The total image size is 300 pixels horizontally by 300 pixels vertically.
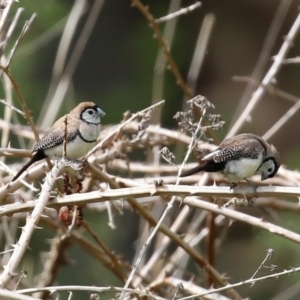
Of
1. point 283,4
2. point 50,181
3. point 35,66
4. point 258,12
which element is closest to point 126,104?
point 35,66

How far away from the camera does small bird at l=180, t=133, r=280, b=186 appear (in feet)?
13.7

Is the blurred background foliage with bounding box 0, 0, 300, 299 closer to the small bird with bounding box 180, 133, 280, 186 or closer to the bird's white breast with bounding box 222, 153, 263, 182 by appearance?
the small bird with bounding box 180, 133, 280, 186

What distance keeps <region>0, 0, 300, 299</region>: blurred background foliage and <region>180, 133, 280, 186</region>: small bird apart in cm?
402

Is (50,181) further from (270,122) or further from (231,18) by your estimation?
(231,18)

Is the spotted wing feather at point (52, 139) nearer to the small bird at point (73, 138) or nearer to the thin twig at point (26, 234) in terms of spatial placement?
the small bird at point (73, 138)

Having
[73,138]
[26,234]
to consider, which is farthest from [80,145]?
[26,234]

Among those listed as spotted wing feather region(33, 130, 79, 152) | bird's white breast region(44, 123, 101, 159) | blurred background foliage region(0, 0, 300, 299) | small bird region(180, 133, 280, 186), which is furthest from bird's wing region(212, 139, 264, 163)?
blurred background foliage region(0, 0, 300, 299)

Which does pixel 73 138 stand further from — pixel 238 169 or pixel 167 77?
pixel 167 77

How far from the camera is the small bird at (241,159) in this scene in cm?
417

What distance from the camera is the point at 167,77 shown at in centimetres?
1173

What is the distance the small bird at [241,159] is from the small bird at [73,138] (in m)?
0.86

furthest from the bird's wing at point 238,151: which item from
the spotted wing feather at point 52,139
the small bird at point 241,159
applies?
the spotted wing feather at point 52,139

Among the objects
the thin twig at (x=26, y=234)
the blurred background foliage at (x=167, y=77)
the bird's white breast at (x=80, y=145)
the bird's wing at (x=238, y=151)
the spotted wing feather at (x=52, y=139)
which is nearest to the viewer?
the thin twig at (x=26, y=234)

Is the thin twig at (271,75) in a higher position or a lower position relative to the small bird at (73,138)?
higher
